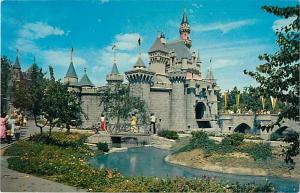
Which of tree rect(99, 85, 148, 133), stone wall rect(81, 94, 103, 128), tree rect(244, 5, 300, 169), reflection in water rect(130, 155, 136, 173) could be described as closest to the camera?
tree rect(244, 5, 300, 169)

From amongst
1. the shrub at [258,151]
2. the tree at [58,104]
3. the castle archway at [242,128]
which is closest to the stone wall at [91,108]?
the castle archway at [242,128]

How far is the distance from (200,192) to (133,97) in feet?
120

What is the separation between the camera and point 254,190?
39.4ft

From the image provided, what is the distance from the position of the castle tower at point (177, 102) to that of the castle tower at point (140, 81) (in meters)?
4.39

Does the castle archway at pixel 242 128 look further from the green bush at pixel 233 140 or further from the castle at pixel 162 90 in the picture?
the green bush at pixel 233 140

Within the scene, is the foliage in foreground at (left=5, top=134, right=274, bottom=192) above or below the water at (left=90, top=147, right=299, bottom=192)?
above

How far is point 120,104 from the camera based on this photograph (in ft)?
162

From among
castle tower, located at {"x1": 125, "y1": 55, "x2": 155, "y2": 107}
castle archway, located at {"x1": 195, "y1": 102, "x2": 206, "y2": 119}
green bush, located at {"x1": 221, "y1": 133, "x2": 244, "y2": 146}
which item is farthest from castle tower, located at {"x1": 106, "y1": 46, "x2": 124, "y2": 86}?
green bush, located at {"x1": 221, "y1": 133, "x2": 244, "y2": 146}

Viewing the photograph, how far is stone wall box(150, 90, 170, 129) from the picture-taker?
51.7 meters

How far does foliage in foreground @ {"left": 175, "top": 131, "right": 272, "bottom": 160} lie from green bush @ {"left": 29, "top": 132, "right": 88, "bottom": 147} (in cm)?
924

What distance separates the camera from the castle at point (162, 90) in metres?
50.7

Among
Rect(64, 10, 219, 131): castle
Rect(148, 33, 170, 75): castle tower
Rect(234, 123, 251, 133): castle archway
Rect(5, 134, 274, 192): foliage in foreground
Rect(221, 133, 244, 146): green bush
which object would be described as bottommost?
Rect(5, 134, 274, 192): foliage in foreground

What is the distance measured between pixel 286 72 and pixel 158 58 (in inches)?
1994

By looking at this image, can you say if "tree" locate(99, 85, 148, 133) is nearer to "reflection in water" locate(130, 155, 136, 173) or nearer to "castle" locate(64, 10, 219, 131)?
"castle" locate(64, 10, 219, 131)
